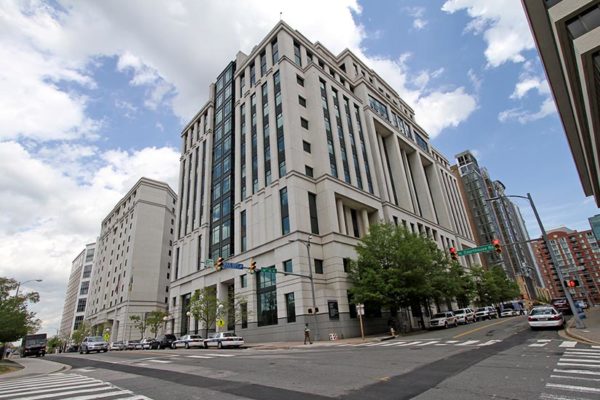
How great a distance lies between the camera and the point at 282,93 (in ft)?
146

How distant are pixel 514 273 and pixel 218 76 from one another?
113 metres

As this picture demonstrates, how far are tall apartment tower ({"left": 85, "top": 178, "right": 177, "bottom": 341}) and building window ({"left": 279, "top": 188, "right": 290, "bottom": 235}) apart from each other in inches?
2097

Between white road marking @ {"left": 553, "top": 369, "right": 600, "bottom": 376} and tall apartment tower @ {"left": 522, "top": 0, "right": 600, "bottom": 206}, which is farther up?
tall apartment tower @ {"left": 522, "top": 0, "right": 600, "bottom": 206}

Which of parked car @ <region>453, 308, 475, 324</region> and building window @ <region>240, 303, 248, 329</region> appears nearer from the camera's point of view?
parked car @ <region>453, 308, 475, 324</region>

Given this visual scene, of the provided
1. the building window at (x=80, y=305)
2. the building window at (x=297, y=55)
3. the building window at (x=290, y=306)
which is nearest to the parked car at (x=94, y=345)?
the building window at (x=290, y=306)

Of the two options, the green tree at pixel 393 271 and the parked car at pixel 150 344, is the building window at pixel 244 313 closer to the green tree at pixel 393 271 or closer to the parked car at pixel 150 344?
the parked car at pixel 150 344

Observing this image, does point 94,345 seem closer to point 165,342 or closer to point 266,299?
point 165,342

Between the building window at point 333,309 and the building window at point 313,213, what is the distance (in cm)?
812

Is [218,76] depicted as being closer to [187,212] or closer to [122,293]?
[187,212]

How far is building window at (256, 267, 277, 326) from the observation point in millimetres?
37562

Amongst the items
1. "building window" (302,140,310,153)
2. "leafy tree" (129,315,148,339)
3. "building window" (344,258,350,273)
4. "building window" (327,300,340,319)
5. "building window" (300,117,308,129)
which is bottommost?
"building window" (327,300,340,319)

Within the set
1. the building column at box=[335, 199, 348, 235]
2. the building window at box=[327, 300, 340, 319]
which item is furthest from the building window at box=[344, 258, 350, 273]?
the building window at box=[327, 300, 340, 319]

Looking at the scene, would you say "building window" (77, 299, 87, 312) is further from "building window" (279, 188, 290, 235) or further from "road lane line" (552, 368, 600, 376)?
"road lane line" (552, 368, 600, 376)

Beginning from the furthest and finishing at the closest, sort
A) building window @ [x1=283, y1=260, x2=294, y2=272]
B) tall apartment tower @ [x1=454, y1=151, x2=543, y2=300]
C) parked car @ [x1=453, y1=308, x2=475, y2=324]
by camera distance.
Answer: tall apartment tower @ [x1=454, y1=151, x2=543, y2=300] < parked car @ [x1=453, y1=308, x2=475, y2=324] < building window @ [x1=283, y1=260, x2=294, y2=272]
